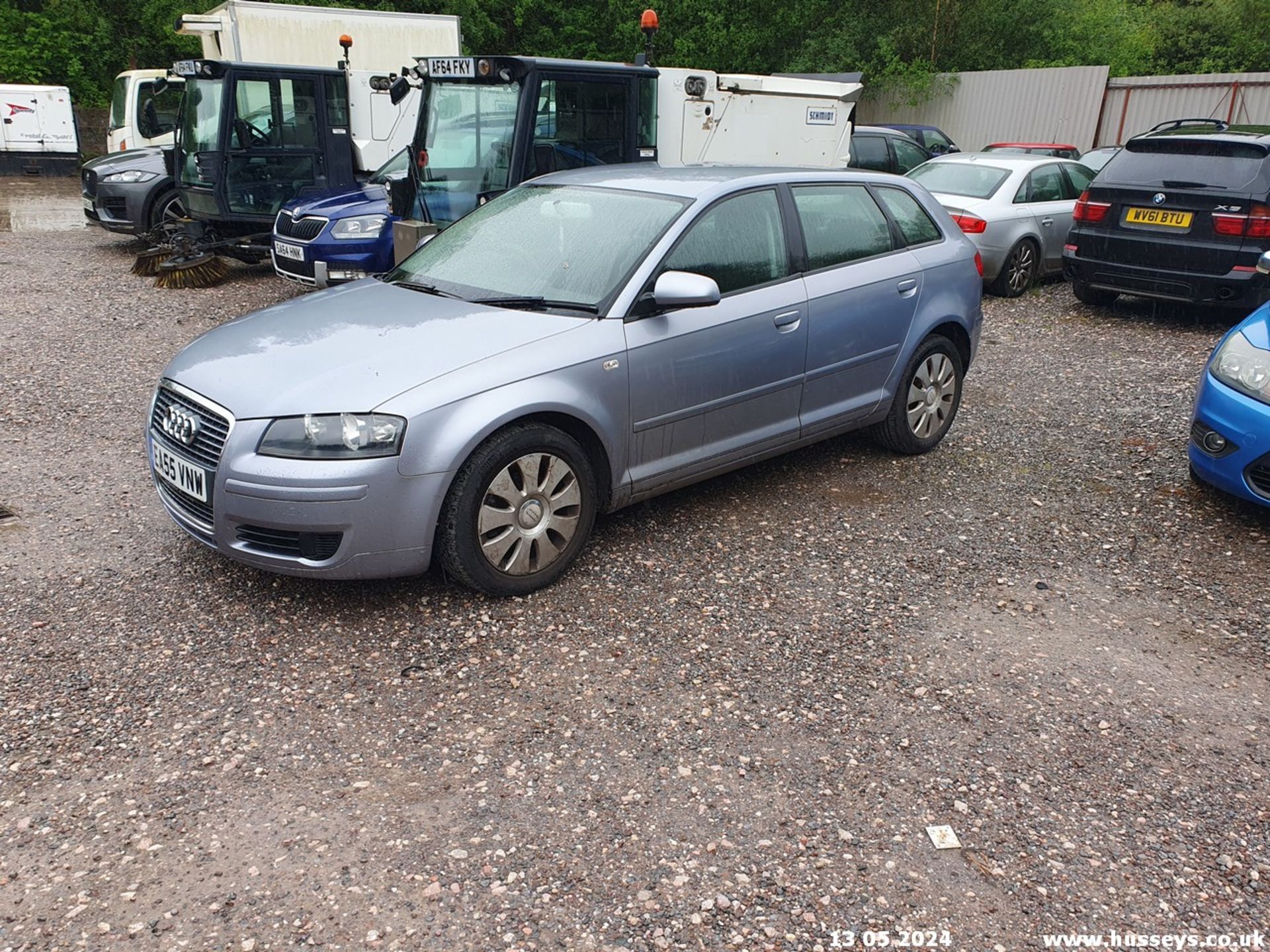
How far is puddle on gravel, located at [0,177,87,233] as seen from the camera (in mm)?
14961

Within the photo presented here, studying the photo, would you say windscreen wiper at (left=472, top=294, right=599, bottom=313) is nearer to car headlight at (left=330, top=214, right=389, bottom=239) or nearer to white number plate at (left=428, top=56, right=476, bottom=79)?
white number plate at (left=428, top=56, right=476, bottom=79)

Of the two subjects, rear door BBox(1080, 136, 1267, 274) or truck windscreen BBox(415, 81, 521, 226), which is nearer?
rear door BBox(1080, 136, 1267, 274)

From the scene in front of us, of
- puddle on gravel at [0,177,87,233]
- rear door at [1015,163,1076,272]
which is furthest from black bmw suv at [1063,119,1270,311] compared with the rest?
puddle on gravel at [0,177,87,233]

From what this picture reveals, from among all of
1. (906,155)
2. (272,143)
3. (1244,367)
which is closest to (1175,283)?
(1244,367)

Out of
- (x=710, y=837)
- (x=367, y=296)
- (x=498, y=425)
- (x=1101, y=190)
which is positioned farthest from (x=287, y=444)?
(x=1101, y=190)

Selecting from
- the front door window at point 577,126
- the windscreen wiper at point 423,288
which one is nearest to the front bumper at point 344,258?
the front door window at point 577,126

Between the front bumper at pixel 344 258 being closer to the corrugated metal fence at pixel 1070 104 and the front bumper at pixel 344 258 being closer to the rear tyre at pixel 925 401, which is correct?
the rear tyre at pixel 925 401

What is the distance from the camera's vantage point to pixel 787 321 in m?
4.79

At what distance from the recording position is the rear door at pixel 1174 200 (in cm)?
843

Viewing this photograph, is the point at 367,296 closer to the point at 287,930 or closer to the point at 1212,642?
the point at 287,930

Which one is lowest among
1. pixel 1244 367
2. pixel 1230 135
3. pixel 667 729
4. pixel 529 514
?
pixel 667 729

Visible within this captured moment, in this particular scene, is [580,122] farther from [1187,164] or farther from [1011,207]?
[1187,164]

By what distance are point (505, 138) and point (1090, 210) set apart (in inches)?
213

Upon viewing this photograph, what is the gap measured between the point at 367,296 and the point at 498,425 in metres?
1.30
